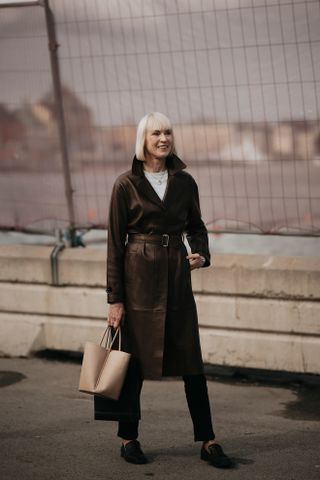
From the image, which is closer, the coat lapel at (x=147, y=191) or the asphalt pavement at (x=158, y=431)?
the asphalt pavement at (x=158, y=431)

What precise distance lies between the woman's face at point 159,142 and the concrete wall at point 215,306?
2030mm

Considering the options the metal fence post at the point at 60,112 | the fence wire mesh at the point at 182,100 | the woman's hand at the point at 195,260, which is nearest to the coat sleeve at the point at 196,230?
the woman's hand at the point at 195,260

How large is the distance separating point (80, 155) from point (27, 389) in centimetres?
184

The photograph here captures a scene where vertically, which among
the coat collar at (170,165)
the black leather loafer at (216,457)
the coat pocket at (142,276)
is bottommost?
the black leather loafer at (216,457)

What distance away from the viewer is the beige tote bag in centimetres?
609

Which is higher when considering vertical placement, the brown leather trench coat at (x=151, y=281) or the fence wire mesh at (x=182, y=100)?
the fence wire mesh at (x=182, y=100)

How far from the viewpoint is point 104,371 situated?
241 inches

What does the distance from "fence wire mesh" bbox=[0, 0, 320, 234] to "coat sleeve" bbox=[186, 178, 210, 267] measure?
171cm

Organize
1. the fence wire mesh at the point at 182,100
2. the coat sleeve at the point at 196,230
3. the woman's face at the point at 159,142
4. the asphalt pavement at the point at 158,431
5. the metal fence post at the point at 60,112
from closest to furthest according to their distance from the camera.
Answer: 1. the asphalt pavement at the point at 158,431
2. the woman's face at the point at 159,142
3. the coat sleeve at the point at 196,230
4. the fence wire mesh at the point at 182,100
5. the metal fence post at the point at 60,112

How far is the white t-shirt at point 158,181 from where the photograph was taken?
629cm

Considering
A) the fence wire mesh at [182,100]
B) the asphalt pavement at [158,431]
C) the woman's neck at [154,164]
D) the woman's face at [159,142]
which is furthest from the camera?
the fence wire mesh at [182,100]

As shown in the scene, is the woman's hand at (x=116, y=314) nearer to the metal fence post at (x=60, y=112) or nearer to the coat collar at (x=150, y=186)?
the coat collar at (x=150, y=186)

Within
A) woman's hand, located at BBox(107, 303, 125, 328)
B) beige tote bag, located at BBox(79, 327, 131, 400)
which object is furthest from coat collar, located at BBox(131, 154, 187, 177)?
beige tote bag, located at BBox(79, 327, 131, 400)

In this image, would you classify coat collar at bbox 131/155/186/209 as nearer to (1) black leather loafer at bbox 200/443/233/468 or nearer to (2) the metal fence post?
(1) black leather loafer at bbox 200/443/233/468
